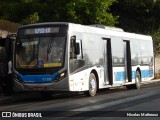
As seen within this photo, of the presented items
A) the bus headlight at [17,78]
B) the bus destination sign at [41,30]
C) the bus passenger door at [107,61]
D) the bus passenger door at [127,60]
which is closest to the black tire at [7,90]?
the bus headlight at [17,78]

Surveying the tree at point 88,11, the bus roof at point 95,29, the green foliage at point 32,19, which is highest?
the tree at point 88,11

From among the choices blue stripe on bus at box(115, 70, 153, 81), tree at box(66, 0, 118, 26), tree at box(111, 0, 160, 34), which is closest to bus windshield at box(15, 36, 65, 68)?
blue stripe on bus at box(115, 70, 153, 81)

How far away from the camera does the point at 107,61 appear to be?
21.5 metres

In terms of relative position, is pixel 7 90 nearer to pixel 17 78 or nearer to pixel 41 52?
pixel 17 78

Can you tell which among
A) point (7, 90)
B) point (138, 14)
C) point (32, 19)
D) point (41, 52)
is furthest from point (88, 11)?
point (41, 52)

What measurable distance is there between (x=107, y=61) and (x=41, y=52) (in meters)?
4.34

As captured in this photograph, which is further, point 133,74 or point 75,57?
point 133,74

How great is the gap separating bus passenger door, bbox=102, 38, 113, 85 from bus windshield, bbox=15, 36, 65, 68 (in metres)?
3.72

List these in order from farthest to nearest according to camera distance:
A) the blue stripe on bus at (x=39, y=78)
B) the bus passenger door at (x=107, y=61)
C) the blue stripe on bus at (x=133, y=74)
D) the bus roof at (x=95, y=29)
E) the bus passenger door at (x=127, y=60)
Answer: the bus passenger door at (x=127, y=60) < the blue stripe on bus at (x=133, y=74) < the bus passenger door at (x=107, y=61) < the bus roof at (x=95, y=29) < the blue stripe on bus at (x=39, y=78)

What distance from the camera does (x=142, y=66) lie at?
26156mm

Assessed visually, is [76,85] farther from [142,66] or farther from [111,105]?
[142,66]

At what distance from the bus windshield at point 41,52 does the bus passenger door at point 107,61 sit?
372cm

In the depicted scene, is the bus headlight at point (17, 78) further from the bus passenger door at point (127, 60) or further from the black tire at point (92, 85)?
the bus passenger door at point (127, 60)

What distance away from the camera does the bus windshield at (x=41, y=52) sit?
17.9 meters
